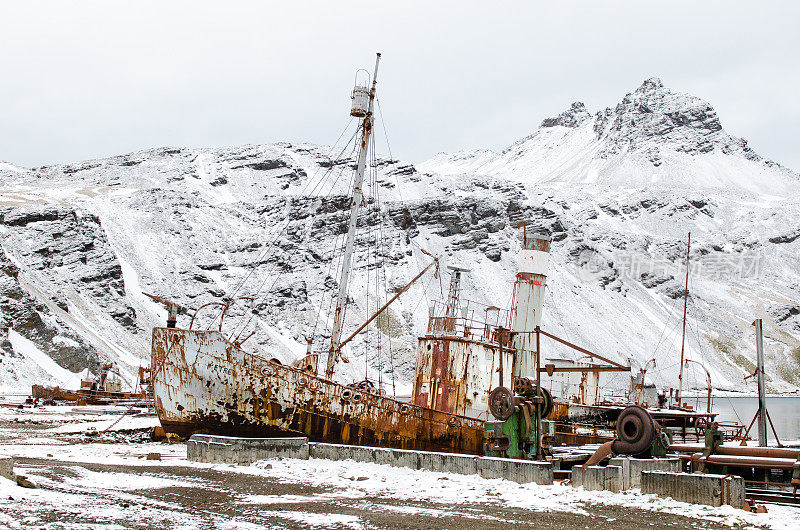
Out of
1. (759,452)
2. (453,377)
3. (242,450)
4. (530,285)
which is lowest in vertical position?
(242,450)

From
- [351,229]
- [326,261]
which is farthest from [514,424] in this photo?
[326,261]

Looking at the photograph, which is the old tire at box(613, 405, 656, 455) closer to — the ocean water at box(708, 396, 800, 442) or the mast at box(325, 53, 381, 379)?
the mast at box(325, 53, 381, 379)

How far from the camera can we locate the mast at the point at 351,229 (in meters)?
26.2

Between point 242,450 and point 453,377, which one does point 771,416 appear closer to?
point 453,377

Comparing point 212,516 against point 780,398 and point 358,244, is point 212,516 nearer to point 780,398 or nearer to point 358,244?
point 358,244

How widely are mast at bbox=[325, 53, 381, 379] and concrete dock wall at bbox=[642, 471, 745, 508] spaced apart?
1347 cm

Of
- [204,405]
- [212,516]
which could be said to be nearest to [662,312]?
[204,405]

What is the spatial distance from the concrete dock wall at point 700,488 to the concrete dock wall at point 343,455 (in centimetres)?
284

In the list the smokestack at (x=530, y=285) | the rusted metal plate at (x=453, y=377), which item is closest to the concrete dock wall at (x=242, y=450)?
the rusted metal plate at (x=453, y=377)

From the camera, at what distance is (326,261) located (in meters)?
100

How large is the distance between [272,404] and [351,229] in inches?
309

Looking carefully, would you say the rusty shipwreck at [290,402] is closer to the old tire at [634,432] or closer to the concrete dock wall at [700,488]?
the old tire at [634,432]

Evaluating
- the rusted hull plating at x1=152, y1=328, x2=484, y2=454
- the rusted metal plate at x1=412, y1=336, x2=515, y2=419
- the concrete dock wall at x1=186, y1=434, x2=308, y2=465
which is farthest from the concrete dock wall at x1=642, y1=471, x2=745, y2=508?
the rusted metal plate at x1=412, y1=336, x2=515, y2=419

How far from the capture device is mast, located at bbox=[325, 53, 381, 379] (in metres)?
26.2
